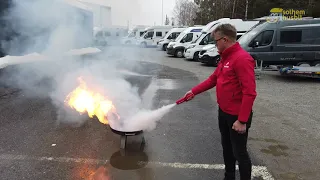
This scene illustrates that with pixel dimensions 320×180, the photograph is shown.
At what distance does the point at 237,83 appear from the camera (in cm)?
285

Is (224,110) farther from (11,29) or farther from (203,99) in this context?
(11,29)

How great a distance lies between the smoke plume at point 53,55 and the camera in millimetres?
7300

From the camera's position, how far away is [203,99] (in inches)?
325

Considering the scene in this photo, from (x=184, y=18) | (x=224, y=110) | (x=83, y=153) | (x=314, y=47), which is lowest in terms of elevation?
(x=83, y=153)

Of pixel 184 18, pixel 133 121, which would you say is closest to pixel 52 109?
pixel 133 121

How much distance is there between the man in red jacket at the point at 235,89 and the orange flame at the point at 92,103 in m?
2.24

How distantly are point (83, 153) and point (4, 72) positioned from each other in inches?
270

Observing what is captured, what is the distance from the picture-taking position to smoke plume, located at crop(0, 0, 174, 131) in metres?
7.30

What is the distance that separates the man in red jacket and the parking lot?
88 cm

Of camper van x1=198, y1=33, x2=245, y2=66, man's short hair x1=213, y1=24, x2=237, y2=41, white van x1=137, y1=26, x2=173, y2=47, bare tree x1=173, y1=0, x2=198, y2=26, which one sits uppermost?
bare tree x1=173, y1=0, x2=198, y2=26

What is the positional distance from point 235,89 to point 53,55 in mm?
8023

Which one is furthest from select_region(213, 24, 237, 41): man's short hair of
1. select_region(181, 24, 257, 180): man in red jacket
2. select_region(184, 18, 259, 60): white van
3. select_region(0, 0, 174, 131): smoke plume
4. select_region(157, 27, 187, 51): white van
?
select_region(157, 27, 187, 51): white van

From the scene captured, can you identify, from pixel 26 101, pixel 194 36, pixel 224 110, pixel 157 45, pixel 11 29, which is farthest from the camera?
pixel 157 45

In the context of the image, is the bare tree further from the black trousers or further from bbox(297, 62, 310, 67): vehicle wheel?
the black trousers
